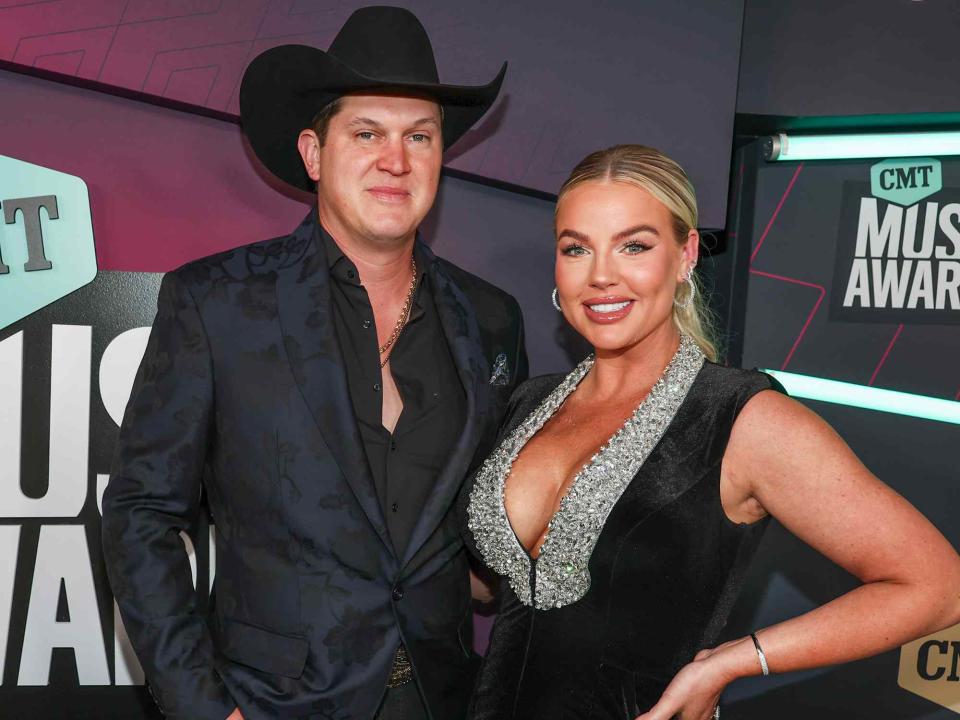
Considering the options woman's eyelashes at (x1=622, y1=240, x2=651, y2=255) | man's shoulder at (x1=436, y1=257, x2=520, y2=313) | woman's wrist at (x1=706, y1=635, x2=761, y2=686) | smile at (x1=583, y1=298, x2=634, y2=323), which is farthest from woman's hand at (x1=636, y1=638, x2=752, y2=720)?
man's shoulder at (x1=436, y1=257, x2=520, y2=313)

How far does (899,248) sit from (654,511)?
1482 mm

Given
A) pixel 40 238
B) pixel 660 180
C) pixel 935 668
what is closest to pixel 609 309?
pixel 660 180

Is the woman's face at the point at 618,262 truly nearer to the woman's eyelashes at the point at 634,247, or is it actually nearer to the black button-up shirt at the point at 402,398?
the woman's eyelashes at the point at 634,247

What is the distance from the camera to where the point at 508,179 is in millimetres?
2578

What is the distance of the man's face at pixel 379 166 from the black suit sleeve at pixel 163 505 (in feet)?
1.35

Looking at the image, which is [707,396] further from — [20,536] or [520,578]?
[20,536]

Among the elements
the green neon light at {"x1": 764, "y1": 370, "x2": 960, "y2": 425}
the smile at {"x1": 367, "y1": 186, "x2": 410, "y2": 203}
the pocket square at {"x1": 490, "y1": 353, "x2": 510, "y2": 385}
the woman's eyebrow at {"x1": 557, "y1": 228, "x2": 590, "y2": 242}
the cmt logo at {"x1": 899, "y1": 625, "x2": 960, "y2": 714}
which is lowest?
the cmt logo at {"x1": 899, "y1": 625, "x2": 960, "y2": 714}

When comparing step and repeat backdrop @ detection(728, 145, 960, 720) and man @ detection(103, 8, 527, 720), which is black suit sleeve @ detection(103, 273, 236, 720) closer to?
→ man @ detection(103, 8, 527, 720)

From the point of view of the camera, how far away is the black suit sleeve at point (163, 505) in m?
1.83

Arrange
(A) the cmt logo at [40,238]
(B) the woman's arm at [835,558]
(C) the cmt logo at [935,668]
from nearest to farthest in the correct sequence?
(B) the woman's arm at [835,558]
(A) the cmt logo at [40,238]
(C) the cmt logo at [935,668]

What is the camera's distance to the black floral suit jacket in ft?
6.09

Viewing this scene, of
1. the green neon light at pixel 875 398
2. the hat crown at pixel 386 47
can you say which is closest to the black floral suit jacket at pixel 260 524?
the hat crown at pixel 386 47

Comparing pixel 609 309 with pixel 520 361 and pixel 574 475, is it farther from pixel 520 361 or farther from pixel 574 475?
pixel 520 361

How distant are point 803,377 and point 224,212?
1695 mm
